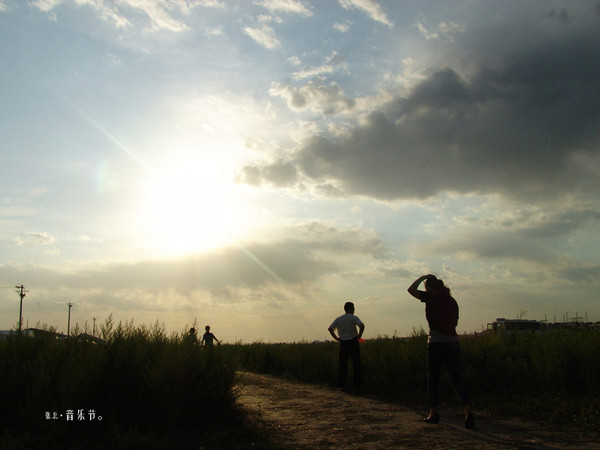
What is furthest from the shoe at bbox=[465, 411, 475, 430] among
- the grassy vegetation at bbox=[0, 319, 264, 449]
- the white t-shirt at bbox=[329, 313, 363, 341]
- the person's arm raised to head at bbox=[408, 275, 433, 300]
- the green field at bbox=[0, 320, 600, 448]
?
the white t-shirt at bbox=[329, 313, 363, 341]

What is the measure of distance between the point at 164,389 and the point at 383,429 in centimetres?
335

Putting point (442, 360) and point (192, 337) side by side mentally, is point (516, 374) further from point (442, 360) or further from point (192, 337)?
point (192, 337)

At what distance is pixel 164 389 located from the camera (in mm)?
7203

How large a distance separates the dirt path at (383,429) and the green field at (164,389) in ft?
1.93

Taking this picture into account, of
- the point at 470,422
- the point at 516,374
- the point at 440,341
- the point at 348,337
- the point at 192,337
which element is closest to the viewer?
the point at 470,422

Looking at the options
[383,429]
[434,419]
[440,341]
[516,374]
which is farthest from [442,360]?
[516,374]

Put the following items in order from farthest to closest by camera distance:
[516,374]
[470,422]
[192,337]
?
[516,374] < [192,337] < [470,422]

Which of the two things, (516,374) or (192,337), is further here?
(516,374)

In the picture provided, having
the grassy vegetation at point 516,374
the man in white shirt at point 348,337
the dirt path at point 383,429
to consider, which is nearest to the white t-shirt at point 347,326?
the man in white shirt at point 348,337

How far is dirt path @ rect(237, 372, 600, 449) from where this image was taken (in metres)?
5.96

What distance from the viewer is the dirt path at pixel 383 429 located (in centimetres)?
596

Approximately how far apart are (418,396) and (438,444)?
4.25m

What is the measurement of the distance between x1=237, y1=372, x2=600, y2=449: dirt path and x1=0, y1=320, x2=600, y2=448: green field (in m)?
0.59

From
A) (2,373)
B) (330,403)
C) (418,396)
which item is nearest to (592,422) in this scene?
(418,396)
